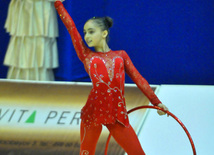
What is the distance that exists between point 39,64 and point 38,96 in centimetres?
61

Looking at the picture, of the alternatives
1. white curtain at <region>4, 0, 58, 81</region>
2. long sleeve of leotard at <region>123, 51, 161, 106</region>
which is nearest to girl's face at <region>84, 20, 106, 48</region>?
long sleeve of leotard at <region>123, 51, 161, 106</region>

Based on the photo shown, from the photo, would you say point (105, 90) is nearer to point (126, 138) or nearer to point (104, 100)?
point (104, 100)

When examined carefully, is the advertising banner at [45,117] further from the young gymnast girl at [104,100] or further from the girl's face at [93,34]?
the girl's face at [93,34]

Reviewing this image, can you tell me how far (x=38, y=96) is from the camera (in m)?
3.95

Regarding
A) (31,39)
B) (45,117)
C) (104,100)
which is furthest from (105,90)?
(31,39)

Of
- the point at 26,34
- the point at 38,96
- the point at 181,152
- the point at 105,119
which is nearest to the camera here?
Result: the point at 105,119

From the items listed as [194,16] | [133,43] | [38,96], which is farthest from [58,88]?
[194,16]

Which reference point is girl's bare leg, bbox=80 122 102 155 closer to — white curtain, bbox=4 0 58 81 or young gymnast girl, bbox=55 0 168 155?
young gymnast girl, bbox=55 0 168 155

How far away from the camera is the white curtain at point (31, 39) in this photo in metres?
4.39

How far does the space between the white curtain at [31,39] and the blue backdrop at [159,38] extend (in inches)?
5.7

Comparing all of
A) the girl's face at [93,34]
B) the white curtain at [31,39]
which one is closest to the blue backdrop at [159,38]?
the white curtain at [31,39]

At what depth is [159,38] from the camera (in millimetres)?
4605

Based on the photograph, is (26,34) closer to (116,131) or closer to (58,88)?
(58,88)

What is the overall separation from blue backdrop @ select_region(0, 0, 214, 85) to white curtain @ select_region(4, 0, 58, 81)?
14cm
